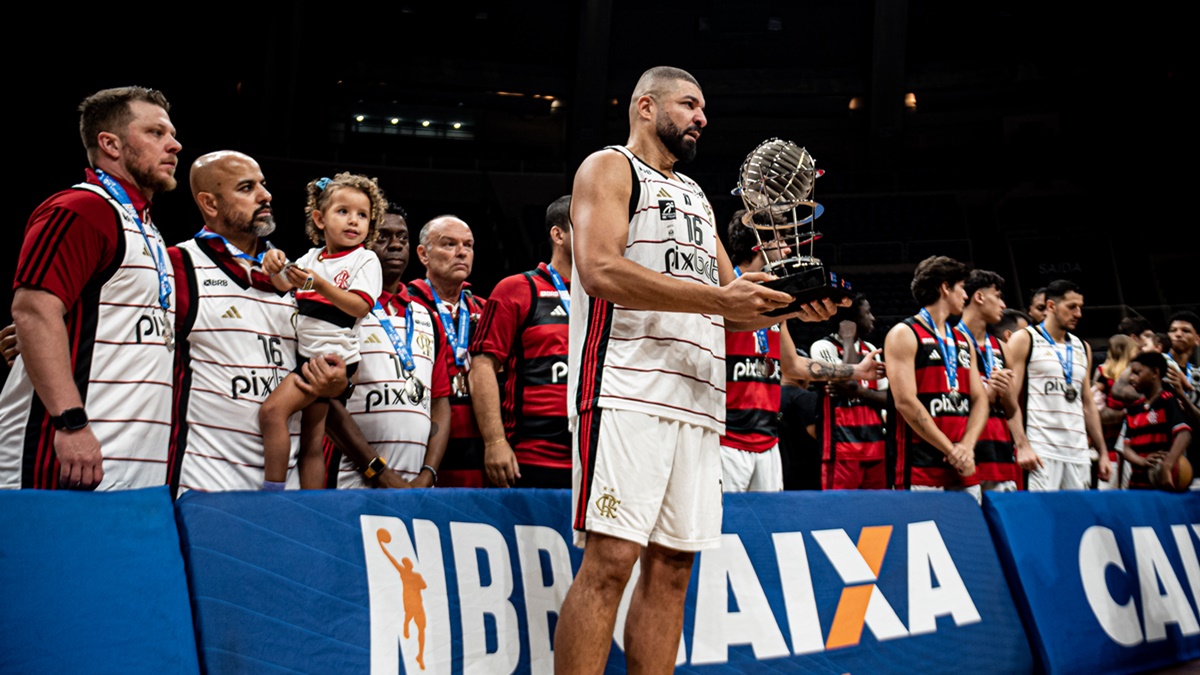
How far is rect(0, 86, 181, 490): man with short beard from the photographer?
2.45 meters

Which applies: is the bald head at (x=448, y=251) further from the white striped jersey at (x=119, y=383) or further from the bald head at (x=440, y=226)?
the white striped jersey at (x=119, y=383)

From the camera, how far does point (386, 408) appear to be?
4004 mm

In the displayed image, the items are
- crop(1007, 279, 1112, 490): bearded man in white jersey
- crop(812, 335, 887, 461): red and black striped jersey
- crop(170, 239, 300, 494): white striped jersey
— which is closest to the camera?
crop(170, 239, 300, 494): white striped jersey

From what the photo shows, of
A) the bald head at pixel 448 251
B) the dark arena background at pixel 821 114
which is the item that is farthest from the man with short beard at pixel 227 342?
the dark arena background at pixel 821 114

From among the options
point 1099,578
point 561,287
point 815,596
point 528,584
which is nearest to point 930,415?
point 1099,578

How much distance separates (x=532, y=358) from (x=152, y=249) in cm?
164

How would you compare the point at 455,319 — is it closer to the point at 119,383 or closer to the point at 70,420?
the point at 119,383

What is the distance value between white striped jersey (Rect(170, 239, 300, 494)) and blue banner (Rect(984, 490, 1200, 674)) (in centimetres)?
304

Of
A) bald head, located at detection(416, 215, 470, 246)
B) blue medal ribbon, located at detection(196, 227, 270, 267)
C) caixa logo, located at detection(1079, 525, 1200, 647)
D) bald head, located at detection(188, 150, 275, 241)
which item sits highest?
bald head, located at detection(416, 215, 470, 246)

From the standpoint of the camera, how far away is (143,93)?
303cm

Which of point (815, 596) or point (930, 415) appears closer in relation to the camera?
point (815, 596)

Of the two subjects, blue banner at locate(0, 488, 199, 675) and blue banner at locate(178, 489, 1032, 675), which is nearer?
blue banner at locate(0, 488, 199, 675)

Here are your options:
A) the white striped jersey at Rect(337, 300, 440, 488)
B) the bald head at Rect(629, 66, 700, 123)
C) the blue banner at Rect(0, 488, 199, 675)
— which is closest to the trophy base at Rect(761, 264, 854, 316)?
the bald head at Rect(629, 66, 700, 123)

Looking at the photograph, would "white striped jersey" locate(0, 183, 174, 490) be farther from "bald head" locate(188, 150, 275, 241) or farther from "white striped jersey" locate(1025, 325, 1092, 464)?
"white striped jersey" locate(1025, 325, 1092, 464)
